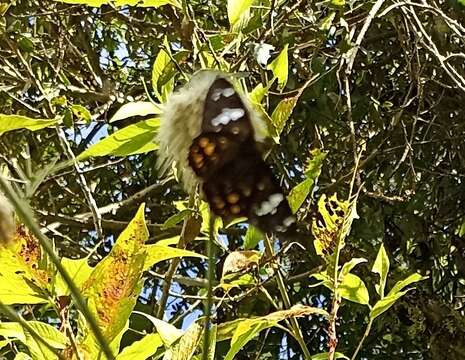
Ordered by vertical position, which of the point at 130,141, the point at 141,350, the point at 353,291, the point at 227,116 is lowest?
the point at 353,291

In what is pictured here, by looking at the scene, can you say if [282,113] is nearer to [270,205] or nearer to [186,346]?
[186,346]

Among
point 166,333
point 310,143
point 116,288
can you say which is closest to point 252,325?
point 166,333

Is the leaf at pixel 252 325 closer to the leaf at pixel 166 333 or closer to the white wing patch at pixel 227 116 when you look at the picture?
the leaf at pixel 166 333

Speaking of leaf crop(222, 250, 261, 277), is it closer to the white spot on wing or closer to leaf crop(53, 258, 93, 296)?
leaf crop(53, 258, 93, 296)

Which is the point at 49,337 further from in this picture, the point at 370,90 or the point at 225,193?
the point at 370,90

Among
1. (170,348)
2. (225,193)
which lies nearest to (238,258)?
(170,348)

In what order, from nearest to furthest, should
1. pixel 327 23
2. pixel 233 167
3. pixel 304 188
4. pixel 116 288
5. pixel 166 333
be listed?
1. pixel 233 167
2. pixel 116 288
3. pixel 166 333
4. pixel 304 188
5. pixel 327 23

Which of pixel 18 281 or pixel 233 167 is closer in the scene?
pixel 233 167
